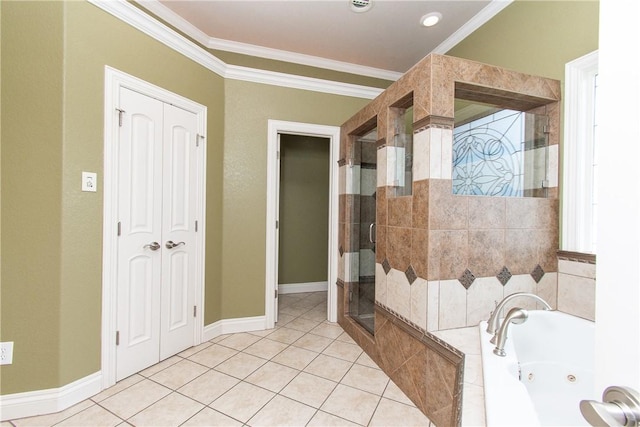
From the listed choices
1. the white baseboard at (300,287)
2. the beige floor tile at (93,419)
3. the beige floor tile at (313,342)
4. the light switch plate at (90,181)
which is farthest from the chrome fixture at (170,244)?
the white baseboard at (300,287)

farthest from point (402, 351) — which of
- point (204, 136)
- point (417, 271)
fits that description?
point (204, 136)

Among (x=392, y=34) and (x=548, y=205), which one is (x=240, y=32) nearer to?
(x=392, y=34)

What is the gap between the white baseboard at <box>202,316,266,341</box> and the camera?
2.71m

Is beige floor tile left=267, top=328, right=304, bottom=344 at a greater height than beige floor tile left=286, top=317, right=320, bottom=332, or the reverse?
beige floor tile left=267, top=328, right=304, bottom=344

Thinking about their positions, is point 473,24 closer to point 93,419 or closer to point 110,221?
point 110,221

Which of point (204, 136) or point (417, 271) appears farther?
point (204, 136)

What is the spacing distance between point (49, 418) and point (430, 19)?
409 centimetres

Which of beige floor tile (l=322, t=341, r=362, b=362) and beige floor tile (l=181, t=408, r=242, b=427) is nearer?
beige floor tile (l=181, t=408, r=242, b=427)

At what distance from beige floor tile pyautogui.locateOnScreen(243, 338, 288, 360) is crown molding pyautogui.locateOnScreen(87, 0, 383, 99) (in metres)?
2.61

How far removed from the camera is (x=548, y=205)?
197 cm

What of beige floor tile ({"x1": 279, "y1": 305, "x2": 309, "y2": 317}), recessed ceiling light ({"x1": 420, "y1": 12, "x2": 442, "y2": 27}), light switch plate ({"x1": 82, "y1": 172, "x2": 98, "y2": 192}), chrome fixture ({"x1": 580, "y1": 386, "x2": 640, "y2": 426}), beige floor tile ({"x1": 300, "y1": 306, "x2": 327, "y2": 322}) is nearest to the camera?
chrome fixture ({"x1": 580, "y1": 386, "x2": 640, "y2": 426})

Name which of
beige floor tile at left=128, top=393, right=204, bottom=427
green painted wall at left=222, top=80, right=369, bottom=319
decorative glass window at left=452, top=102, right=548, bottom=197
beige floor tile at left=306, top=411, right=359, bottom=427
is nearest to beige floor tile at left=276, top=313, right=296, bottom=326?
green painted wall at left=222, top=80, right=369, bottom=319

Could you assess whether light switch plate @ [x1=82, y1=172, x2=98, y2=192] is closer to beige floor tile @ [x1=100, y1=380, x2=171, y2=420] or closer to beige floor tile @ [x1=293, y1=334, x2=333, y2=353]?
beige floor tile @ [x1=100, y1=380, x2=171, y2=420]

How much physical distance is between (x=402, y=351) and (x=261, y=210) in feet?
6.04
